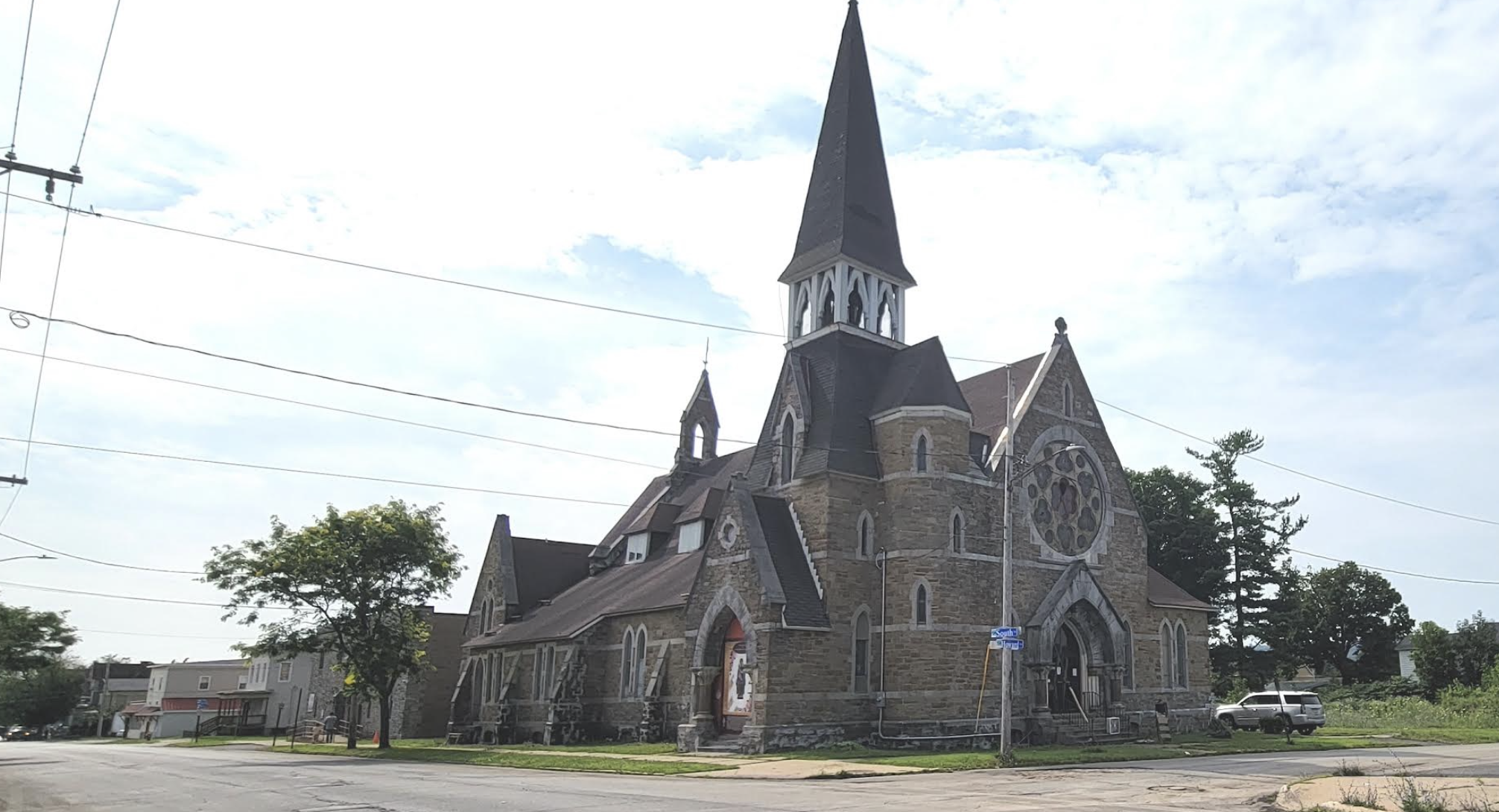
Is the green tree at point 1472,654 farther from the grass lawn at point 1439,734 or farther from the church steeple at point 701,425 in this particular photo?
the church steeple at point 701,425

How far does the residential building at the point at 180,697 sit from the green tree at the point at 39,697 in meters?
10.1

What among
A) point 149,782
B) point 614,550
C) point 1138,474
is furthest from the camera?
point 1138,474

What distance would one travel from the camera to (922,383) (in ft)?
110

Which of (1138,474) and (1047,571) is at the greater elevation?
(1138,474)

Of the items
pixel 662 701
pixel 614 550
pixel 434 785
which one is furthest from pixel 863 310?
pixel 434 785

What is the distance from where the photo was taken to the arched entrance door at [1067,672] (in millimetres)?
33469

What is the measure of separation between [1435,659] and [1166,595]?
2766cm

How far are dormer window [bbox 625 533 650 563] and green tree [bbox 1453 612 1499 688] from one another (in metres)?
42.3

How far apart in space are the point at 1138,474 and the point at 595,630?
1356 inches

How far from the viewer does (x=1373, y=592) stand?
7362 centimetres

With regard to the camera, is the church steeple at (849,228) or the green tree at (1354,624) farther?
the green tree at (1354,624)

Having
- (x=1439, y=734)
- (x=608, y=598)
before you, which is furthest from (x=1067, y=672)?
(x=608, y=598)

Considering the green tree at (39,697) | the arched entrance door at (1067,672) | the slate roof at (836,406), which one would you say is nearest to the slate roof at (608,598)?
the slate roof at (836,406)

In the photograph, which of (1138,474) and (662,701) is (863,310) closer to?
(662,701)
